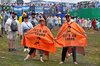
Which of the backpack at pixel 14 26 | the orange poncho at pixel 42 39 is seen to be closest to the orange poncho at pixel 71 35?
the orange poncho at pixel 42 39

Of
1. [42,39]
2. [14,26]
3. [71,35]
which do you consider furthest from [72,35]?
[14,26]

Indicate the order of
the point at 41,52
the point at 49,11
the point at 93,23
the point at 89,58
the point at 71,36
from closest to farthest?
the point at 71,36 → the point at 41,52 → the point at 89,58 → the point at 93,23 → the point at 49,11

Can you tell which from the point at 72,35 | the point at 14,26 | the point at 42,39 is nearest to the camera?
the point at 72,35

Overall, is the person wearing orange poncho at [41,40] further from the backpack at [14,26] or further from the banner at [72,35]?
the backpack at [14,26]

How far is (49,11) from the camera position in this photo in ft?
116

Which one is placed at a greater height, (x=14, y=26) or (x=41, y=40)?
(x=14, y=26)

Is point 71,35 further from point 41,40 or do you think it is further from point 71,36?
point 41,40

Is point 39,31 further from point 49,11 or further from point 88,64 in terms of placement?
point 49,11

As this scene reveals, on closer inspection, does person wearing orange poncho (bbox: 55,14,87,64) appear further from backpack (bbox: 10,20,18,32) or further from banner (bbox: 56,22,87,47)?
backpack (bbox: 10,20,18,32)

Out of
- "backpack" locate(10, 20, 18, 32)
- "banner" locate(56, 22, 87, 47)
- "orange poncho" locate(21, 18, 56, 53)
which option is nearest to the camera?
"banner" locate(56, 22, 87, 47)

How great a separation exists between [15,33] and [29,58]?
230 centimetres

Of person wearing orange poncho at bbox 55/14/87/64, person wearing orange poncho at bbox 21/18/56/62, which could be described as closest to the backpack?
person wearing orange poncho at bbox 21/18/56/62

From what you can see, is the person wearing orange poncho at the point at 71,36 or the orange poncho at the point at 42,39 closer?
the person wearing orange poncho at the point at 71,36

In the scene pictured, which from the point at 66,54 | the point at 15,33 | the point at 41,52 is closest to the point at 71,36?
the point at 66,54
